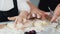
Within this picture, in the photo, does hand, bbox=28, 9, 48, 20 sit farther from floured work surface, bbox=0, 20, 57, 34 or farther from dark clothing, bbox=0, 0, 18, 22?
dark clothing, bbox=0, 0, 18, 22

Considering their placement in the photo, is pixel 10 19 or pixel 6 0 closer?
pixel 10 19

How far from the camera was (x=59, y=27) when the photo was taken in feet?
3.75

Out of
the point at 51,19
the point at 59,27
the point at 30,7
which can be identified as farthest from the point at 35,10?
the point at 59,27

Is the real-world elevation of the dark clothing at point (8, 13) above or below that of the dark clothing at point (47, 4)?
below

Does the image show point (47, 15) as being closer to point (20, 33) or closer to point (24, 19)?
point (24, 19)

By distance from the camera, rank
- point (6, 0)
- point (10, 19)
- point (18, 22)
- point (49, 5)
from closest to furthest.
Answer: point (18, 22) → point (10, 19) → point (6, 0) → point (49, 5)

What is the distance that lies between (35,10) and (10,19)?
269 mm

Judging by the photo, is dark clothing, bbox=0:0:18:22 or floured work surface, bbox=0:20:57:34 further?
dark clothing, bbox=0:0:18:22

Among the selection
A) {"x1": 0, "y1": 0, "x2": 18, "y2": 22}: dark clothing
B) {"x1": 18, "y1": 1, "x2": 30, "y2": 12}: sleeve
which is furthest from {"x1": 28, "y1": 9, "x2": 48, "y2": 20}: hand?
{"x1": 0, "y1": 0, "x2": 18, "y2": 22}: dark clothing

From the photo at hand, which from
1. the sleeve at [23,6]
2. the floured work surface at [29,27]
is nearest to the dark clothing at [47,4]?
the sleeve at [23,6]

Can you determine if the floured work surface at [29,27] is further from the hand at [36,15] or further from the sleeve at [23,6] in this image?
the sleeve at [23,6]

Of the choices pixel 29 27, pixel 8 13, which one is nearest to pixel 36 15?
pixel 29 27


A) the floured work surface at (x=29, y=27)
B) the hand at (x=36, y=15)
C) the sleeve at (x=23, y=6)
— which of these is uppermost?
the sleeve at (x=23, y=6)

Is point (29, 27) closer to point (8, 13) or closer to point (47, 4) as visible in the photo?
point (8, 13)
